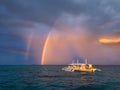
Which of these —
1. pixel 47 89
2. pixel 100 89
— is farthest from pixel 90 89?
pixel 47 89

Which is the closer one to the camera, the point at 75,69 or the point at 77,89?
the point at 77,89

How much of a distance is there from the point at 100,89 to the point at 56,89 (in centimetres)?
1447

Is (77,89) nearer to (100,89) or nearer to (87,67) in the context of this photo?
(100,89)

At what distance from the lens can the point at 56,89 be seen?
233ft

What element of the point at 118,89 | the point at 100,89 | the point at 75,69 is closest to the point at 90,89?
the point at 100,89

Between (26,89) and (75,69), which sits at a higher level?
(75,69)

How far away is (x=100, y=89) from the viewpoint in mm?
72125

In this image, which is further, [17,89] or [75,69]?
[75,69]

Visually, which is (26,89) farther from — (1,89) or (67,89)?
(67,89)

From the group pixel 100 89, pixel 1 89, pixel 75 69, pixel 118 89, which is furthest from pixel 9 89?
pixel 75 69

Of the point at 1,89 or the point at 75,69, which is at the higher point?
the point at 75,69

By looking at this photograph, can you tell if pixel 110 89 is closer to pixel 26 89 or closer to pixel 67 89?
pixel 67 89

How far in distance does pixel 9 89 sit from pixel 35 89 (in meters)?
8.47

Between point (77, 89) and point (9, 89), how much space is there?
2225 centimetres
